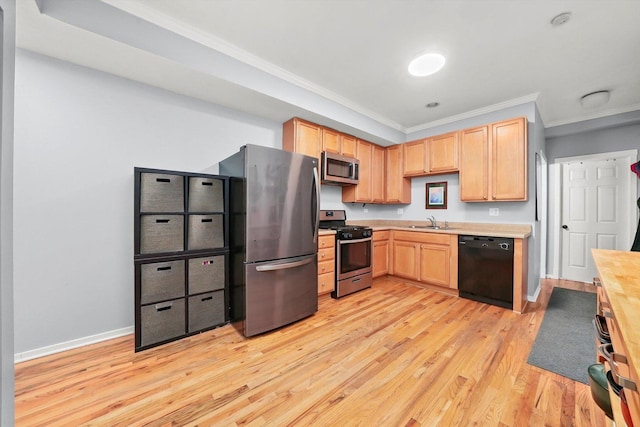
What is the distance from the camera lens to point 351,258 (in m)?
3.35

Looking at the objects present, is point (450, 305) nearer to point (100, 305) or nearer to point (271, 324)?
point (271, 324)

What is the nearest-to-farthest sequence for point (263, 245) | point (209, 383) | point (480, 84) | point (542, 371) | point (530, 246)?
1. point (209, 383)
2. point (542, 371)
3. point (263, 245)
4. point (480, 84)
5. point (530, 246)

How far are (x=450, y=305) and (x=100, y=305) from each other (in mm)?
3614

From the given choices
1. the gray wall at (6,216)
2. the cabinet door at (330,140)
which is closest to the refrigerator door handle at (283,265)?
the gray wall at (6,216)

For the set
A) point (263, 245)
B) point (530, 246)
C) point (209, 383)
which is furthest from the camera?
point (530, 246)

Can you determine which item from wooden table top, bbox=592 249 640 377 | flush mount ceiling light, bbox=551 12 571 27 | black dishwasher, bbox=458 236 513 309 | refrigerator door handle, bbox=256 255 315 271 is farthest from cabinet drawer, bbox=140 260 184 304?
flush mount ceiling light, bbox=551 12 571 27

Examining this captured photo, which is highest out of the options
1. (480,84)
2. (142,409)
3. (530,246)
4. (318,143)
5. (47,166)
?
(480,84)

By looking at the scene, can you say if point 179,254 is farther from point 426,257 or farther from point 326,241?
point 426,257

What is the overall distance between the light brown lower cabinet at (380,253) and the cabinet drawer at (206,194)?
233 centimetres

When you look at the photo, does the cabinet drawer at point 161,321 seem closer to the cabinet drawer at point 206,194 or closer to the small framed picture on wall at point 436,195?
the cabinet drawer at point 206,194

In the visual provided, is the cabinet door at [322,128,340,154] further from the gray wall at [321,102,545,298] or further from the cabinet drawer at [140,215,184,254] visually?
the cabinet drawer at [140,215,184,254]

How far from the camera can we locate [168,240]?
2.13 metres

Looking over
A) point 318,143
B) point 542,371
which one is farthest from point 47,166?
point 542,371

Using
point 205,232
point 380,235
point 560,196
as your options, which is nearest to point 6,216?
point 205,232
